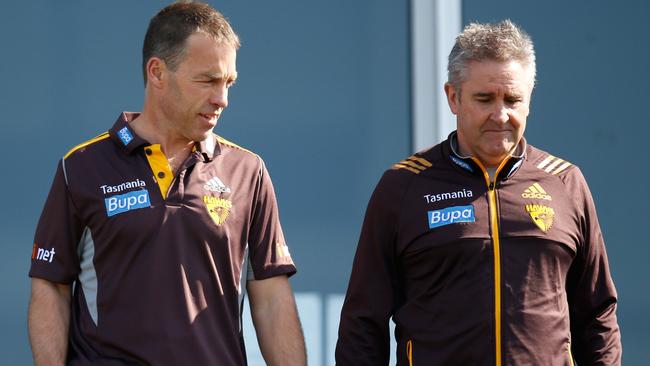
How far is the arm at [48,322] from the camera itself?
3102mm

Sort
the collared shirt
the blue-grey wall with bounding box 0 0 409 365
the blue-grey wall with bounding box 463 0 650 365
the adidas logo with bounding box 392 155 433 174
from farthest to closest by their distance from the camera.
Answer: the blue-grey wall with bounding box 463 0 650 365 < the blue-grey wall with bounding box 0 0 409 365 < the adidas logo with bounding box 392 155 433 174 < the collared shirt

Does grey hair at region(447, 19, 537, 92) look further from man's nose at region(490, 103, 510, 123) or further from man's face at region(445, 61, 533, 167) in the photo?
man's nose at region(490, 103, 510, 123)

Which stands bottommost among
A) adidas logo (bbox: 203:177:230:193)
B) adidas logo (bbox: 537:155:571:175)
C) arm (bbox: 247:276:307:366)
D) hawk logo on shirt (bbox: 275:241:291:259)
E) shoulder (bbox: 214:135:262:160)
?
arm (bbox: 247:276:307:366)

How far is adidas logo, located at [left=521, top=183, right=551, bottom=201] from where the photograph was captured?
3.17 metres

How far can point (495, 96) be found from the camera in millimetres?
3146

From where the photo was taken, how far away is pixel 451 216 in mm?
3148

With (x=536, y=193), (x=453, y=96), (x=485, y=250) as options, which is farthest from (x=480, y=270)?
(x=453, y=96)

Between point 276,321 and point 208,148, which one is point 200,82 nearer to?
point 208,148

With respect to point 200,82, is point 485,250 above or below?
below

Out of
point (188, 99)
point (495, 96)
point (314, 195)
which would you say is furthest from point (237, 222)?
point (314, 195)

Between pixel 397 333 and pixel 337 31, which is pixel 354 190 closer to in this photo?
pixel 337 31

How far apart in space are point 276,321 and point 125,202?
589 mm

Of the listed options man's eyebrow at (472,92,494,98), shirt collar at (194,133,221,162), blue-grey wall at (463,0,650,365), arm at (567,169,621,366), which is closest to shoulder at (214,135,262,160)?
shirt collar at (194,133,221,162)

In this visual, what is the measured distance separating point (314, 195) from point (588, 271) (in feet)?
4.62
